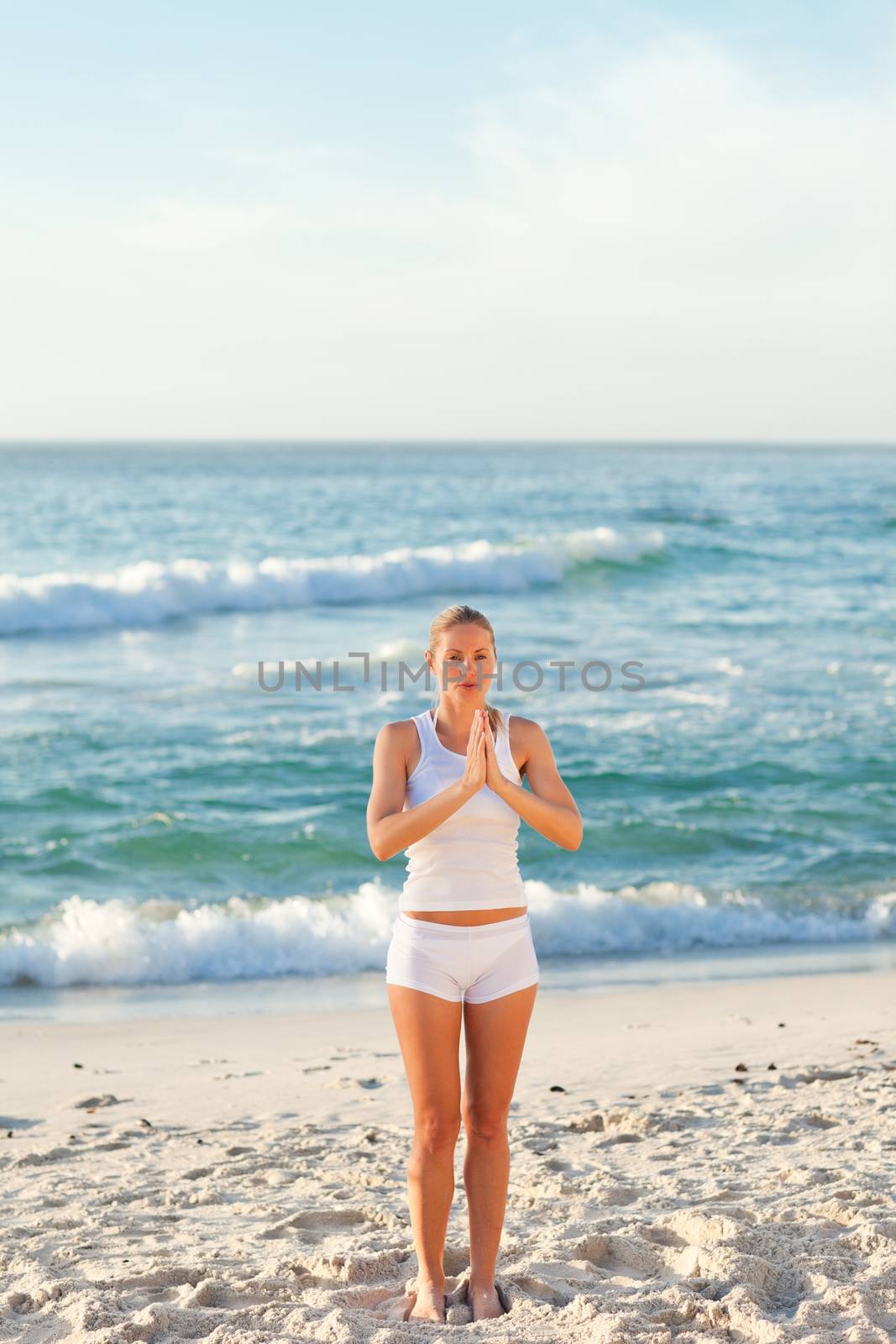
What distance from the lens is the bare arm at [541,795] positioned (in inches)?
131

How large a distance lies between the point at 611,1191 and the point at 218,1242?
1.36 metres

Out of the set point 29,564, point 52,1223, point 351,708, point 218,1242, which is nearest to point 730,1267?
point 218,1242

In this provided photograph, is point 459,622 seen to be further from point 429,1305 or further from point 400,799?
point 429,1305

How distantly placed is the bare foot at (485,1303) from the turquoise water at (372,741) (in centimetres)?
480

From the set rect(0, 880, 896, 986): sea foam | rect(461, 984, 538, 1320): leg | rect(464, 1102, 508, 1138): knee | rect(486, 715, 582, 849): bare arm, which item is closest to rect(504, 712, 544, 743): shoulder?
rect(486, 715, 582, 849): bare arm

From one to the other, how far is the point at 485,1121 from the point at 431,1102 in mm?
169

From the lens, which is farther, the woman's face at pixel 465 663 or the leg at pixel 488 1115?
the woman's face at pixel 465 663

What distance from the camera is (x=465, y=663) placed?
11.6 ft

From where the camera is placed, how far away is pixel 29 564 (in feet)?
91.9

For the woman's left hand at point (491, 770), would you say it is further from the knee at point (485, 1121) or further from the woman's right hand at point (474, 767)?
the knee at point (485, 1121)

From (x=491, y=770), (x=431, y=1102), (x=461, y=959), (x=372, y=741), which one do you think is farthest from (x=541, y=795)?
(x=372, y=741)

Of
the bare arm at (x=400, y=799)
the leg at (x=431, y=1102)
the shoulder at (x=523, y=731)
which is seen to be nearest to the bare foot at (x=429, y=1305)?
Answer: the leg at (x=431, y=1102)

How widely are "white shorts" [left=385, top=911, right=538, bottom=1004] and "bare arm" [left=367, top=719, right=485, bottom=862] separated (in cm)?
23

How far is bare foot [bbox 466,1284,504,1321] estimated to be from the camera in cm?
354
